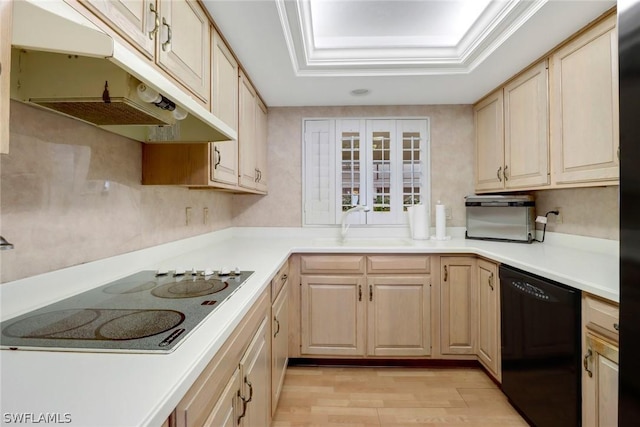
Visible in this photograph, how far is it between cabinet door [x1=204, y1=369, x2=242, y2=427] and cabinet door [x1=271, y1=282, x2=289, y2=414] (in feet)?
2.13

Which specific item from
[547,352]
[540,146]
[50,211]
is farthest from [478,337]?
[50,211]

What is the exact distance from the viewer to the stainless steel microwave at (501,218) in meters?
2.24

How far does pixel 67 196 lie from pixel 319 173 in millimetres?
2051

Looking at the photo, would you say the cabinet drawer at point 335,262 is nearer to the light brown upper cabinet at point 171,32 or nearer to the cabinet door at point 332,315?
the cabinet door at point 332,315

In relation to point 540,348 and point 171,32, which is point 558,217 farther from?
point 171,32

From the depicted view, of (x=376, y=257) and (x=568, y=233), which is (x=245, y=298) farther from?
(x=568, y=233)

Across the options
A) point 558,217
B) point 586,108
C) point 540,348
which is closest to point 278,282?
point 540,348

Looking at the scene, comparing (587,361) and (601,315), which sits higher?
(601,315)

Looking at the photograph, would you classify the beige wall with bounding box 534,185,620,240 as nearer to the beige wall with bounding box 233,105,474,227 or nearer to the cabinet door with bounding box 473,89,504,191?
the cabinet door with bounding box 473,89,504,191

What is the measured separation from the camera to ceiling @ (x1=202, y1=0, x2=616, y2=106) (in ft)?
5.01

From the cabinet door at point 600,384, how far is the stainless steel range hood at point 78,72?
1.79 metres

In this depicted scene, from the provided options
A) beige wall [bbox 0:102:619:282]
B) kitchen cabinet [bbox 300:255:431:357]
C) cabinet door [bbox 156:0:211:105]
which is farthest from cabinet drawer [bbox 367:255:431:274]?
cabinet door [bbox 156:0:211:105]

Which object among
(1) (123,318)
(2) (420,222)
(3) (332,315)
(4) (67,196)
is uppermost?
(4) (67,196)

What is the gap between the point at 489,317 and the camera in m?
2.04
